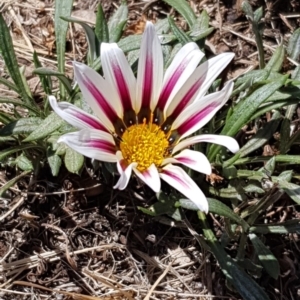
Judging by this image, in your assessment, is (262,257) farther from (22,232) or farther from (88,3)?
(88,3)

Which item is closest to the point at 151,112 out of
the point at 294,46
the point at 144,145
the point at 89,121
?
the point at 144,145

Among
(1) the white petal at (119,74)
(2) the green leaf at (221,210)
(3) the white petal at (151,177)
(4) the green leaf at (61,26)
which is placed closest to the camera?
(3) the white petal at (151,177)

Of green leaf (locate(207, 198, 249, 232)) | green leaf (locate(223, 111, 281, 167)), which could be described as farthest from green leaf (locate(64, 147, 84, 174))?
green leaf (locate(223, 111, 281, 167))

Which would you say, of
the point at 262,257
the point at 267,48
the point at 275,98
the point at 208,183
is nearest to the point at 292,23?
the point at 267,48

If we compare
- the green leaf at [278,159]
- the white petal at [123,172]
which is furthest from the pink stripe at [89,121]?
the green leaf at [278,159]

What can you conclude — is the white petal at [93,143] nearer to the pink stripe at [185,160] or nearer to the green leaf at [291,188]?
the pink stripe at [185,160]

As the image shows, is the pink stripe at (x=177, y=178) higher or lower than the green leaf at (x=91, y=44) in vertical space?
lower

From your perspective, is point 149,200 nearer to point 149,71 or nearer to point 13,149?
point 13,149
